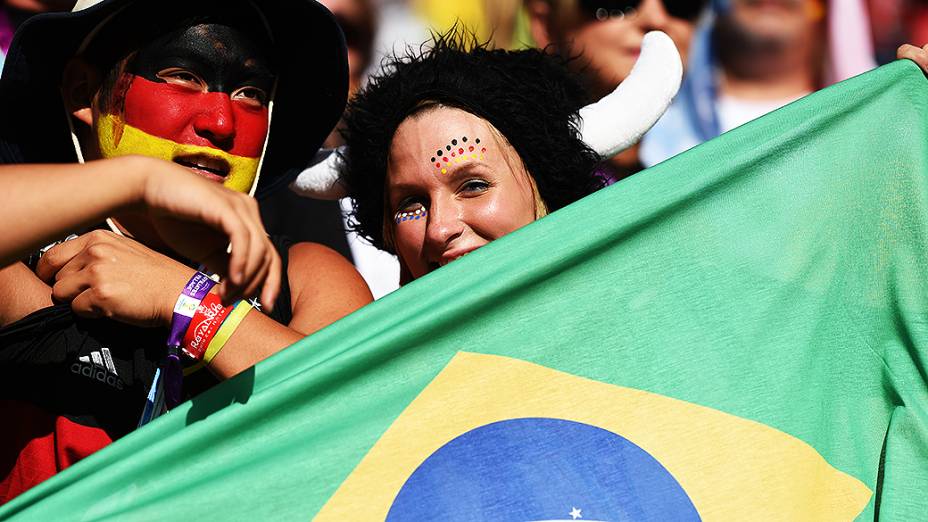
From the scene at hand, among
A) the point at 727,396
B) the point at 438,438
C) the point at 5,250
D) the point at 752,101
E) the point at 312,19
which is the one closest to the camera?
the point at 5,250

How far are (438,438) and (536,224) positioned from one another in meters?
0.37

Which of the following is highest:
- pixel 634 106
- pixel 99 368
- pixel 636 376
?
pixel 634 106

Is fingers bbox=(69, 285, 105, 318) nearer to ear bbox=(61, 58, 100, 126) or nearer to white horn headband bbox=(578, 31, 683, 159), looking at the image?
ear bbox=(61, 58, 100, 126)

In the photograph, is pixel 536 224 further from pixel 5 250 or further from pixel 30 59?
pixel 30 59

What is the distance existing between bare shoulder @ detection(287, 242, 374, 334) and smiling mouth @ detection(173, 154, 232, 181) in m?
0.21

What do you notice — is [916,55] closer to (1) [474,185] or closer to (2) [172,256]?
(1) [474,185]

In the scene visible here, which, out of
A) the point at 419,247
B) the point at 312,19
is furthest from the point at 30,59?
the point at 419,247

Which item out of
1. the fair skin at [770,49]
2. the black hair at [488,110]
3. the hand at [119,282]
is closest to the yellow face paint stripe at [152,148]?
the hand at [119,282]

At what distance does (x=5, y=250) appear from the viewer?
1308 millimetres

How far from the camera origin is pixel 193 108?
78.6 inches

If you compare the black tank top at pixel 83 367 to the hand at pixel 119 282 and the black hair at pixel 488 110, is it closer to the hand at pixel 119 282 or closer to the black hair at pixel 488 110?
the hand at pixel 119 282

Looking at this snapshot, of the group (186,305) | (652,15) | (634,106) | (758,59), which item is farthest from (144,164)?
(758,59)

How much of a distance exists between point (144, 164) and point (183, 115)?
0.66 m

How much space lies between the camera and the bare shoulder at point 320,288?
76.8 inches
